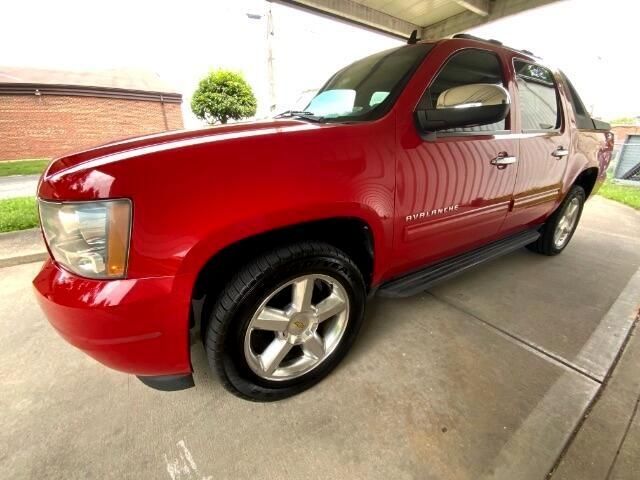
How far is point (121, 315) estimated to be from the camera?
1039 mm

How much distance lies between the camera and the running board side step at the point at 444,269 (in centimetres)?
183

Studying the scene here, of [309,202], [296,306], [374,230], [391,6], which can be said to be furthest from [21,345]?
[391,6]

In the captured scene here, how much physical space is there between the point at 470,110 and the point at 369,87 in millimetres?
632

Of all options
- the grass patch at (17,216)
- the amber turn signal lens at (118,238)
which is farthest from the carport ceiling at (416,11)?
the amber turn signal lens at (118,238)

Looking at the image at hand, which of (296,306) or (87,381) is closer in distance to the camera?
(296,306)

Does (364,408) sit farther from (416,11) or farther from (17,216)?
(416,11)

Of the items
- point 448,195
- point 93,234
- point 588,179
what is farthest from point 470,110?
point 588,179

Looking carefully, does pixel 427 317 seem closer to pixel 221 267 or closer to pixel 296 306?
pixel 296 306

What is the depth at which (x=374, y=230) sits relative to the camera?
5.00ft

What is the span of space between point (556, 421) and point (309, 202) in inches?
60.3

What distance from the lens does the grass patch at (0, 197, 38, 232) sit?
3643 millimetres

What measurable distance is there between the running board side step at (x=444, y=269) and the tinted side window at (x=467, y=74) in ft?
2.89

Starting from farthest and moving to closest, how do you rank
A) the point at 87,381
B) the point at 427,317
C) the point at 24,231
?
the point at 24,231 < the point at 427,317 < the point at 87,381

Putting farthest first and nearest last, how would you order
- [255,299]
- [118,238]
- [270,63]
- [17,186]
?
[270,63] < [17,186] < [255,299] < [118,238]
